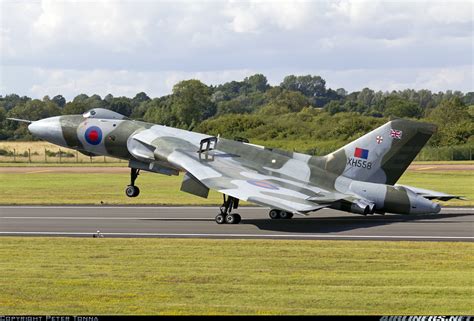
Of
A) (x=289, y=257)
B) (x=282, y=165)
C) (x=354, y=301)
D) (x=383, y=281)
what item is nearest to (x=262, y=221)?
(x=282, y=165)

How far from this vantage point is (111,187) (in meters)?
52.9

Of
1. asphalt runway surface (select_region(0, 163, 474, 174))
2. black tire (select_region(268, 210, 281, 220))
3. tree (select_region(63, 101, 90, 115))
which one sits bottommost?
asphalt runway surface (select_region(0, 163, 474, 174))

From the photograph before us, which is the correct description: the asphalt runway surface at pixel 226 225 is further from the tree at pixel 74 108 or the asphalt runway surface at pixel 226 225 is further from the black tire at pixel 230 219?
the tree at pixel 74 108

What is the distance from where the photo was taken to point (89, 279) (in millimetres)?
20125

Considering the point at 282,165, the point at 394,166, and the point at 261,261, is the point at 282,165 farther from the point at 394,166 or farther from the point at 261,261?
the point at 261,261

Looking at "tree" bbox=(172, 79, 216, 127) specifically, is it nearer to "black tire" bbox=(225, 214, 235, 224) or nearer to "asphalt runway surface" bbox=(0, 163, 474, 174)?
"asphalt runway surface" bbox=(0, 163, 474, 174)

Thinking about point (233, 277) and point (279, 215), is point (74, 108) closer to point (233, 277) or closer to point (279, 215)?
point (279, 215)

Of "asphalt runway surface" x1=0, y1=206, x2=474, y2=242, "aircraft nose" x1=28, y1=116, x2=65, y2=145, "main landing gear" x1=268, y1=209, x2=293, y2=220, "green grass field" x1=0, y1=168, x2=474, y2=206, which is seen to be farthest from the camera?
"green grass field" x1=0, y1=168, x2=474, y2=206

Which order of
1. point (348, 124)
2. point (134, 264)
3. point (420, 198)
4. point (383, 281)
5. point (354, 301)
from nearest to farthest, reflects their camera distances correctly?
point (354, 301) → point (383, 281) → point (134, 264) → point (420, 198) → point (348, 124)

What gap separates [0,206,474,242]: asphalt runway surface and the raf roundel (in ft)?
10.5

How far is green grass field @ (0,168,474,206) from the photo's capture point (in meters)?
43.5

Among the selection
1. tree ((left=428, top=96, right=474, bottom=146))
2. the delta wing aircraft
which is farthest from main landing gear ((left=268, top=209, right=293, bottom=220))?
tree ((left=428, top=96, right=474, bottom=146))

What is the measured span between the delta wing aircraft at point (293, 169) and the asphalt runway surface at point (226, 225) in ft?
2.81

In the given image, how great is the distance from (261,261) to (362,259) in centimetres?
289
